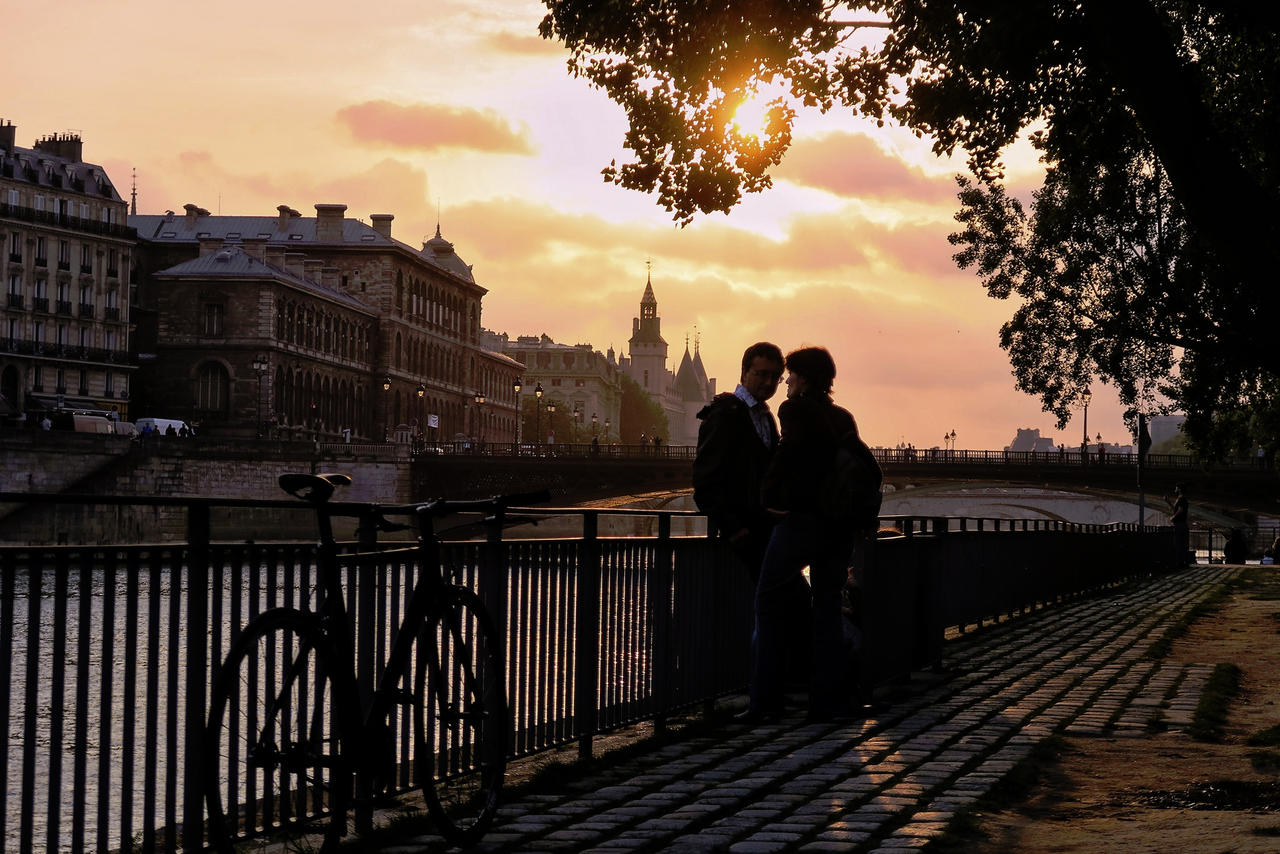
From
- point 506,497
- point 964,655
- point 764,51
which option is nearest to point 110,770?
point 506,497

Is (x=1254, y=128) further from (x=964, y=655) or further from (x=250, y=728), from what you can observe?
(x=250, y=728)

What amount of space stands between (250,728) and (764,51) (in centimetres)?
842

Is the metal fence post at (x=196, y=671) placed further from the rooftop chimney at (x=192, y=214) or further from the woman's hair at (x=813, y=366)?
the rooftop chimney at (x=192, y=214)

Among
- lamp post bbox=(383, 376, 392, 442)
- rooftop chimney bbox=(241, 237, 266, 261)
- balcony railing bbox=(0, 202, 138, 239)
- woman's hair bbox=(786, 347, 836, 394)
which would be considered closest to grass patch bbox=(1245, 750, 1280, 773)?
woman's hair bbox=(786, 347, 836, 394)

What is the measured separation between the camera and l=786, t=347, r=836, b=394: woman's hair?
31.3 ft

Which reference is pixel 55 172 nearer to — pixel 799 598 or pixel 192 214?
pixel 192 214

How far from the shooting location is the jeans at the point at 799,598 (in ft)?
30.9

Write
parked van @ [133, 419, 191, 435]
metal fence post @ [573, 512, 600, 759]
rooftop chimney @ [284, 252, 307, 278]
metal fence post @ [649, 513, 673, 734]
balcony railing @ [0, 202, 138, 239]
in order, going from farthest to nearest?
rooftop chimney @ [284, 252, 307, 278], balcony railing @ [0, 202, 138, 239], parked van @ [133, 419, 191, 435], metal fence post @ [649, 513, 673, 734], metal fence post @ [573, 512, 600, 759]

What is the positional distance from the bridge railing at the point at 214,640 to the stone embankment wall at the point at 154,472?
56.7 meters

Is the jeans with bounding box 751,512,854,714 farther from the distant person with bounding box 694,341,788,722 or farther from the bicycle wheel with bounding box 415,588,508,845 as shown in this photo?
the bicycle wheel with bounding box 415,588,508,845

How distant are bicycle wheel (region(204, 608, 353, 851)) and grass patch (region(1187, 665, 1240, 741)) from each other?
5.18m

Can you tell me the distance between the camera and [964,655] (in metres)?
14.6

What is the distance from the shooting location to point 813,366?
31.3 feet

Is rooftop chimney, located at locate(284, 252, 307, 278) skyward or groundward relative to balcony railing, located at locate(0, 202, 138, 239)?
groundward
